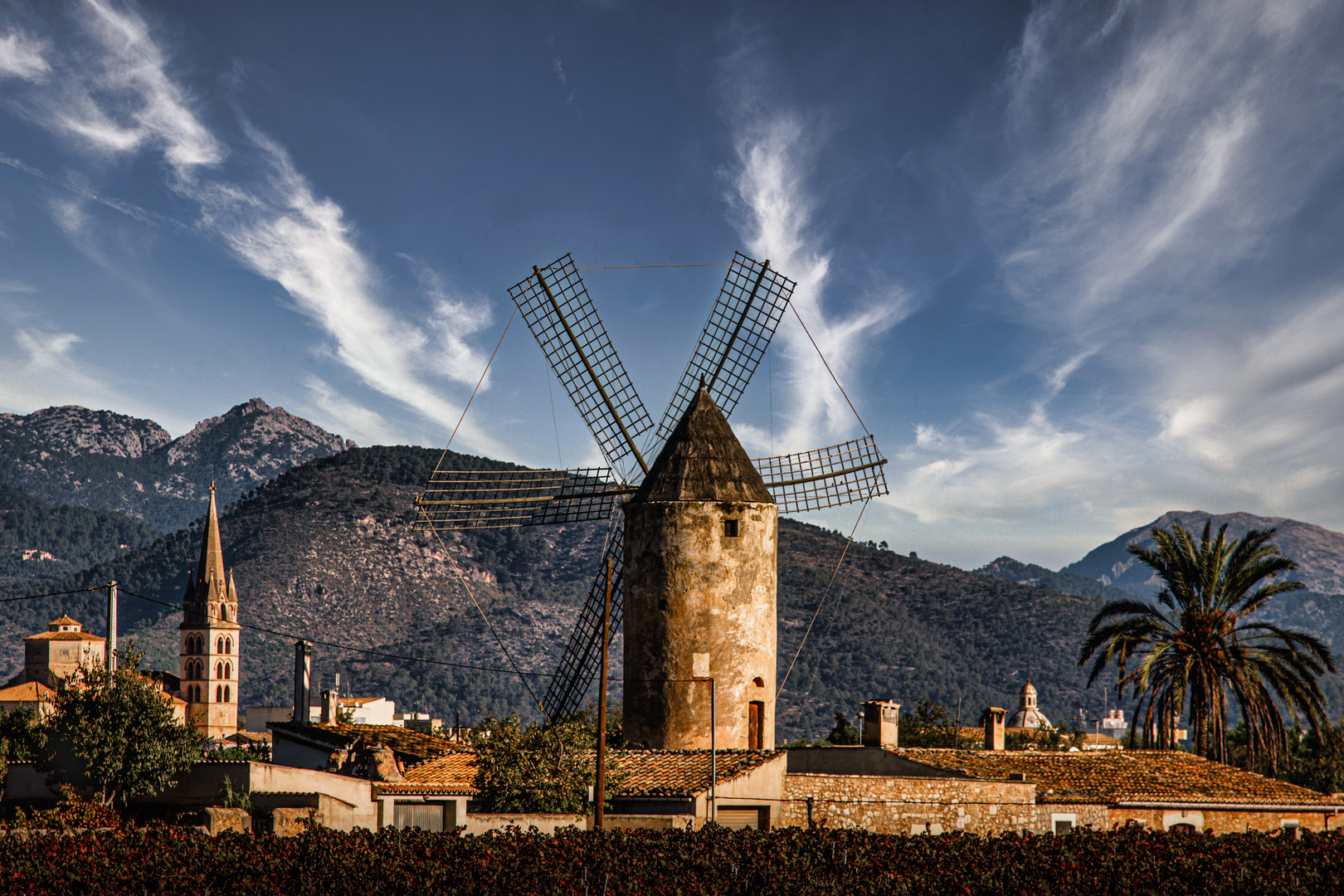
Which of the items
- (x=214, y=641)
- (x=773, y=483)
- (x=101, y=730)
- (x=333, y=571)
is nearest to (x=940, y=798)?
(x=773, y=483)

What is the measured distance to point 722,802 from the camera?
85.2 ft

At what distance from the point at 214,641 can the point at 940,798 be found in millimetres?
121091

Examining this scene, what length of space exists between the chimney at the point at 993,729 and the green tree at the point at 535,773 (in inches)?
664

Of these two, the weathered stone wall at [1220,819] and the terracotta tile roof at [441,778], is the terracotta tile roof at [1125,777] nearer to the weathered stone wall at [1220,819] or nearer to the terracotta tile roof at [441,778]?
the weathered stone wall at [1220,819]

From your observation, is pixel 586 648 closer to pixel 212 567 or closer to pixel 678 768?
pixel 678 768

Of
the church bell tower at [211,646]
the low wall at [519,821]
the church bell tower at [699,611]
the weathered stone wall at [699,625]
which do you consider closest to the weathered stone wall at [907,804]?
the church bell tower at [699,611]

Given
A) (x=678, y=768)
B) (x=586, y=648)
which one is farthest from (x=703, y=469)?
(x=678, y=768)

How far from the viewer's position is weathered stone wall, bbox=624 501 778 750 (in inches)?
1148

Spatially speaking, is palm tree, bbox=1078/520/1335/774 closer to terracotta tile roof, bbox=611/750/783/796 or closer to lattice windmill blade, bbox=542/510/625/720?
terracotta tile roof, bbox=611/750/783/796

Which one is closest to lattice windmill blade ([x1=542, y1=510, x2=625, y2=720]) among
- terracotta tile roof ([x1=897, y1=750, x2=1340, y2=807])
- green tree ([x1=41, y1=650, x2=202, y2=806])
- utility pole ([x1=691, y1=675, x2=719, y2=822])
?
utility pole ([x1=691, y1=675, x2=719, y2=822])

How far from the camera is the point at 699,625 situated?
95.9 feet

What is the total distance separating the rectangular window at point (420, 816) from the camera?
87.1ft

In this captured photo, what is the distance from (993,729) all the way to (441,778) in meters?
18.9

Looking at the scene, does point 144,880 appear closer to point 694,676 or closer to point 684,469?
point 694,676
